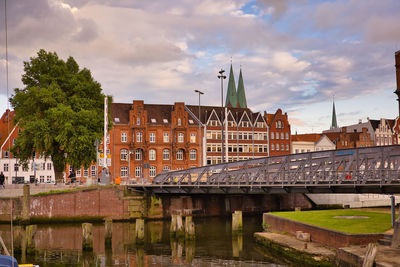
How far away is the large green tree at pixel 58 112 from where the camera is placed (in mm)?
48000

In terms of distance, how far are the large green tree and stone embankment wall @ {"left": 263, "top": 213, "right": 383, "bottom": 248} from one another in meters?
24.0

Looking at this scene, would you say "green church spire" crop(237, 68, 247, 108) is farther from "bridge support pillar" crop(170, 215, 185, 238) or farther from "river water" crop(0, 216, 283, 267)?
"bridge support pillar" crop(170, 215, 185, 238)

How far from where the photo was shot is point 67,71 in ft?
171

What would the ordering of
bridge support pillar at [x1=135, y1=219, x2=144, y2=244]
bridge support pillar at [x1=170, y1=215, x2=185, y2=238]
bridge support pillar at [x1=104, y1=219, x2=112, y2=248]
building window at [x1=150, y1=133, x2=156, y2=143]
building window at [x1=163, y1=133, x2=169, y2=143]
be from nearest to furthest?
bridge support pillar at [x1=104, y1=219, x2=112, y2=248]
bridge support pillar at [x1=135, y1=219, x2=144, y2=244]
bridge support pillar at [x1=170, y1=215, x2=185, y2=238]
building window at [x1=150, y1=133, x2=156, y2=143]
building window at [x1=163, y1=133, x2=169, y2=143]

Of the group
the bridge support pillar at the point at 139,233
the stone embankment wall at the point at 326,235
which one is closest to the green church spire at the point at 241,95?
the stone embankment wall at the point at 326,235

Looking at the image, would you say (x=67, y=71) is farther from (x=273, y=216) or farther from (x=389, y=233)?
(x=389, y=233)

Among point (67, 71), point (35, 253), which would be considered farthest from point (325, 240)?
point (67, 71)

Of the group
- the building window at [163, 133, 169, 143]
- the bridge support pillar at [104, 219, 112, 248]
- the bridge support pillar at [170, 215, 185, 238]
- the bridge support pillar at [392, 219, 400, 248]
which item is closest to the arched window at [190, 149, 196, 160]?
the building window at [163, 133, 169, 143]

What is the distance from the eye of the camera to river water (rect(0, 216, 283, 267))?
28.8 metres

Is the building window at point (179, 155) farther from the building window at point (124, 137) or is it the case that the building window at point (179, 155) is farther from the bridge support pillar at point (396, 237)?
the bridge support pillar at point (396, 237)

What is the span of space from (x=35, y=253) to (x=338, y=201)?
148ft

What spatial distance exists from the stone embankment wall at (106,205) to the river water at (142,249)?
2668 mm

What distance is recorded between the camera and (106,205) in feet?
157

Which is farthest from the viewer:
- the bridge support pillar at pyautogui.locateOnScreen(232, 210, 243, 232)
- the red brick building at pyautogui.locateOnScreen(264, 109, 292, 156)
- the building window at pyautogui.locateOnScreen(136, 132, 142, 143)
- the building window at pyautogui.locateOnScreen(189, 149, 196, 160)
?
the red brick building at pyautogui.locateOnScreen(264, 109, 292, 156)
